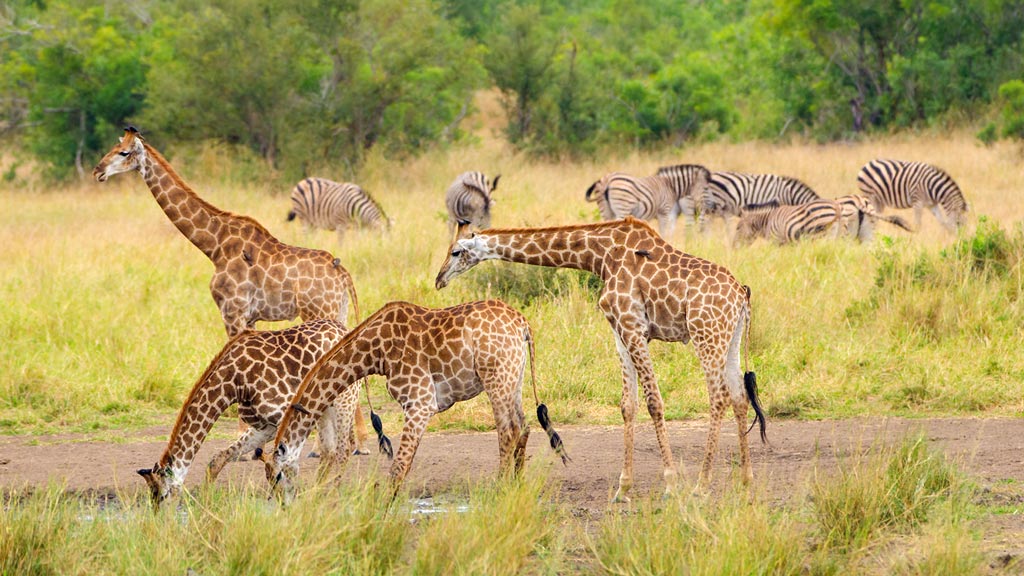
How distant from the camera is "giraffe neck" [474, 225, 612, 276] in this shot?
7078 millimetres

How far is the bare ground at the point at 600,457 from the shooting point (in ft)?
22.7

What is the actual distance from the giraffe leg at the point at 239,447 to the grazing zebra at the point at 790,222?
326 inches

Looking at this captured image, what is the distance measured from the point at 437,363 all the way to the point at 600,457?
5.59ft

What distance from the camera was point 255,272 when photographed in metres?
8.17

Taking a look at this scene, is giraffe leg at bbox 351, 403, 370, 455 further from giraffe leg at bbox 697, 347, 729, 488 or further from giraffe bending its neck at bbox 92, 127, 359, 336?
giraffe leg at bbox 697, 347, 729, 488

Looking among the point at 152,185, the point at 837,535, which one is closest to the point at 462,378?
the point at 837,535

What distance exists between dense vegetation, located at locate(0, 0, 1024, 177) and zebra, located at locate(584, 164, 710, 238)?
6173 mm

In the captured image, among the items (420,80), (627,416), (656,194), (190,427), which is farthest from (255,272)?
(420,80)

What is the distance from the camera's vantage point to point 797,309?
418 inches

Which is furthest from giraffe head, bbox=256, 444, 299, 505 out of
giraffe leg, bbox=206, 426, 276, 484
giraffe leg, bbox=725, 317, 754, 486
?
giraffe leg, bbox=725, 317, 754, 486

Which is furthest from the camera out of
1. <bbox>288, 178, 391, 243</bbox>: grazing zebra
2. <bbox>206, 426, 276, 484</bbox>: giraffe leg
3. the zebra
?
the zebra

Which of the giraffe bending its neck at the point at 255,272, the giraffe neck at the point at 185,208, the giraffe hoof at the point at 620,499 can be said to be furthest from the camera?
the giraffe neck at the point at 185,208

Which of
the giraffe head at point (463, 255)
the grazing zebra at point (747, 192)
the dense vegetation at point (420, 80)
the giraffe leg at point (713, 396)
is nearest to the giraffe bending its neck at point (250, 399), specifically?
the giraffe head at point (463, 255)

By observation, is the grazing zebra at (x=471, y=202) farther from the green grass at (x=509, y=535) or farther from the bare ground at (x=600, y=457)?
the green grass at (x=509, y=535)
